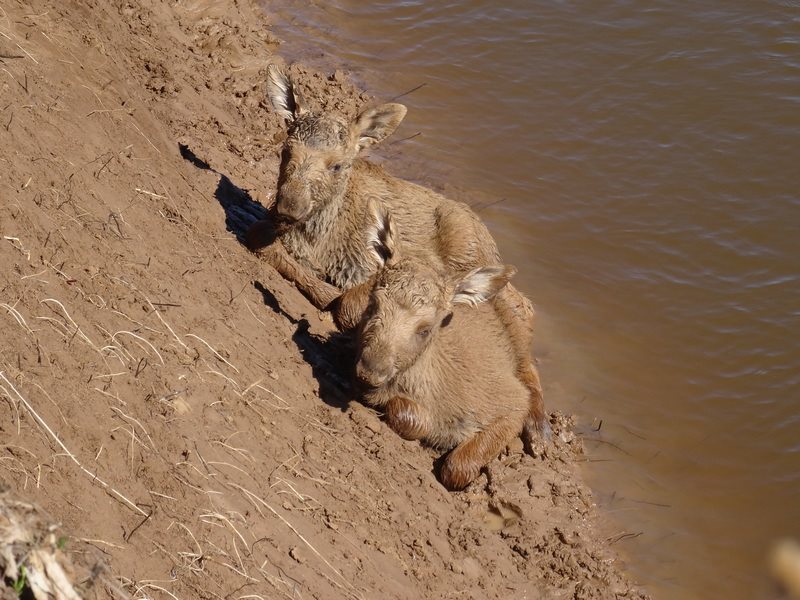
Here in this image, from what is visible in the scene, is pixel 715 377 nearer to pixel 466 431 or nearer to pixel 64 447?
pixel 466 431

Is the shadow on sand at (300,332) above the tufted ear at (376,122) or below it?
below

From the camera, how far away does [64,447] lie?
17.5 ft

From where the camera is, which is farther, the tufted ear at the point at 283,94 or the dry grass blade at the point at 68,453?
the tufted ear at the point at 283,94

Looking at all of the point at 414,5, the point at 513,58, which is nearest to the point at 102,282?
the point at 513,58

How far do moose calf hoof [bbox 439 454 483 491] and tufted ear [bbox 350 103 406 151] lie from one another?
3.84 meters

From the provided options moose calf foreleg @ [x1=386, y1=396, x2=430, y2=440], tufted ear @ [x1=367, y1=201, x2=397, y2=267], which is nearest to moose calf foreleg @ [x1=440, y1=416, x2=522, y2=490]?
moose calf foreleg @ [x1=386, y1=396, x2=430, y2=440]

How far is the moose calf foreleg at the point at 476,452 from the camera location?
27.9 ft

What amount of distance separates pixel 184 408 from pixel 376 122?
15.9 ft

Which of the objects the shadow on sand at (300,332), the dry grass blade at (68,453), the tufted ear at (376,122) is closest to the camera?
the dry grass blade at (68,453)

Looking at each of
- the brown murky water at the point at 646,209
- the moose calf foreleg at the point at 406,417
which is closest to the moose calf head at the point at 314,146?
the moose calf foreleg at the point at 406,417

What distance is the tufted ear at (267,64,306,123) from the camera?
1007cm

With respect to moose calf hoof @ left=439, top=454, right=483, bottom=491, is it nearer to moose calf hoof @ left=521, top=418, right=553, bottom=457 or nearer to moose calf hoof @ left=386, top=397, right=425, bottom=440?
moose calf hoof @ left=386, top=397, right=425, bottom=440

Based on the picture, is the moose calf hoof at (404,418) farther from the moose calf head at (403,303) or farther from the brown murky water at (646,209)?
the brown murky water at (646,209)

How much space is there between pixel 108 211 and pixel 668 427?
6703mm
